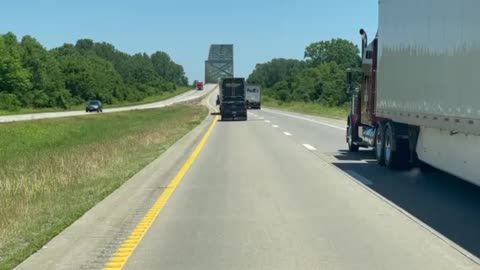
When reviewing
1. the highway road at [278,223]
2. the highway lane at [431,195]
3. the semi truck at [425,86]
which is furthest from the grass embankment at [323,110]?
the highway road at [278,223]

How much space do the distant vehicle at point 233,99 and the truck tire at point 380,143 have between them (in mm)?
34022

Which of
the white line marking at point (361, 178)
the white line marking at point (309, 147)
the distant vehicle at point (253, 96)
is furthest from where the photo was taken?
the distant vehicle at point (253, 96)

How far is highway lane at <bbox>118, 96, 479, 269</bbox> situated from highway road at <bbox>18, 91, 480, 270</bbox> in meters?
0.01

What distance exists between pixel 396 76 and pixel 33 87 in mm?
97520

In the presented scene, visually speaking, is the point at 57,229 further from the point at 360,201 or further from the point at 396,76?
the point at 396,76

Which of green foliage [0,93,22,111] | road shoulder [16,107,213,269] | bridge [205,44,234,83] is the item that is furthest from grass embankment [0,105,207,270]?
bridge [205,44,234,83]

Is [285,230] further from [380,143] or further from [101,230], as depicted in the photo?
[380,143]

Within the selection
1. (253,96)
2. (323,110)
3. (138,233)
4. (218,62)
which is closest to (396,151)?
(138,233)

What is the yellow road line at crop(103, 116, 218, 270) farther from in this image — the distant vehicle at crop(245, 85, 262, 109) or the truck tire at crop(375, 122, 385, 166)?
the distant vehicle at crop(245, 85, 262, 109)

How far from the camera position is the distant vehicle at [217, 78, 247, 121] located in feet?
168

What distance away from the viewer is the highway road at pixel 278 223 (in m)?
7.02

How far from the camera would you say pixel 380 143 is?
16672mm

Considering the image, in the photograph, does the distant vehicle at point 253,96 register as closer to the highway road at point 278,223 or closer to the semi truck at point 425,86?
the semi truck at point 425,86

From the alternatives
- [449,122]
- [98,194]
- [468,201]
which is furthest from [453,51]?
[98,194]
